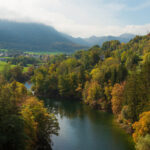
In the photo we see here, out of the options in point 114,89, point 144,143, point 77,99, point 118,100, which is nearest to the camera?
point 144,143

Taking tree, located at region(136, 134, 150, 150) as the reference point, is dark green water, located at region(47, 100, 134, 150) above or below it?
below

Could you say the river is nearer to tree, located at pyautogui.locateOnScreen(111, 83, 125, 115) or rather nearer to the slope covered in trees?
the slope covered in trees

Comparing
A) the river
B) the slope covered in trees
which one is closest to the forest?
the slope covered in trees

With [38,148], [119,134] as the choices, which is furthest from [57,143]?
[119,134]

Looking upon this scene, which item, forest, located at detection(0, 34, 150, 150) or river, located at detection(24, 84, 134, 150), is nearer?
forest, located at detection(0, 34, 150, 150)

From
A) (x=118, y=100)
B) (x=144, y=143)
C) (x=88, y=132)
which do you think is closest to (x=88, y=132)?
(x=88, y=132)

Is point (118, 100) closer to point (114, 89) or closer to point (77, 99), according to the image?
point (114, 89)

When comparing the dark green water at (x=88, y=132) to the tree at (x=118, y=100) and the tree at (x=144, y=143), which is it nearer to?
the tree at (x=118, y=100)

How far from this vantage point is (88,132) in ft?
154

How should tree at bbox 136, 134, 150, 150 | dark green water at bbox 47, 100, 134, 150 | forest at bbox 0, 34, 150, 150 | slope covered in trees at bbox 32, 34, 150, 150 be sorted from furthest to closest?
slope covered in trees at bbox 32, 34, 150, 150 < dark green water at bbox 47, 100, 134, 150 < tree at bbox 136, 134, 150, 150 < forest at bbox 0, 34, 150, 150

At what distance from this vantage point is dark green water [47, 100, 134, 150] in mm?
39406

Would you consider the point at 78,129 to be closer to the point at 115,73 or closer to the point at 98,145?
the point at 98,145

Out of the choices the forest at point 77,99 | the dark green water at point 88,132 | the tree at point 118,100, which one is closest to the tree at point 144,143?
the forest at point 77,99

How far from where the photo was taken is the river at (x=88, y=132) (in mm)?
39406
